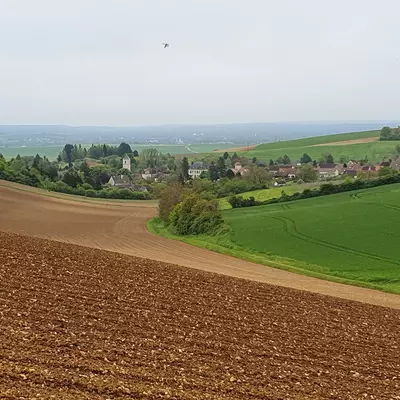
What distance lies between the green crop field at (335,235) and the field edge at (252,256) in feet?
0.81

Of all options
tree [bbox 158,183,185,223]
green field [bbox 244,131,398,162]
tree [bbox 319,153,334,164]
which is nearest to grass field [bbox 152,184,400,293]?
tree [bbox 158,183,185,223]

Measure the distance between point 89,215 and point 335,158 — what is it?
10818cm

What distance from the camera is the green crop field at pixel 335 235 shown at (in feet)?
103

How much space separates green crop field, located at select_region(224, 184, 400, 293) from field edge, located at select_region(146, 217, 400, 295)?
0.25 m

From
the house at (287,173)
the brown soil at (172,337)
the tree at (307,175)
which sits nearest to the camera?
the brown soil at (172,337)

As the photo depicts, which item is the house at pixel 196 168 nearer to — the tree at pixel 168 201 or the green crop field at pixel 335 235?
the tree at pixel 168 201

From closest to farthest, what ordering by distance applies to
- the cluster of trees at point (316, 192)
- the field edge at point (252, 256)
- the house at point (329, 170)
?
the field edge at point (252, 256) < the cluster of trees at point (316, 192) < the house at point (329, 170)

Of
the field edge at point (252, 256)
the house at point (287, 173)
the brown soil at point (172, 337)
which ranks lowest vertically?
the field edge at point (252, 256)

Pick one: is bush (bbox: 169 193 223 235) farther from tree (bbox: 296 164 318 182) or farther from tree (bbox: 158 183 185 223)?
tree (bbox: 296 164 318 182)

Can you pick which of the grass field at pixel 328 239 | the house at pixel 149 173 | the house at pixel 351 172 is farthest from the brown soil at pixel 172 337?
the house at pixel 149 173

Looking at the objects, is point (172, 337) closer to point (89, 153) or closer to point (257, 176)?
point (257, 176)

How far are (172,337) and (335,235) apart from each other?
26.7 m

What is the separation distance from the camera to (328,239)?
38.4 meters

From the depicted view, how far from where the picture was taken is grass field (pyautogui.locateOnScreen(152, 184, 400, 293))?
103ft
